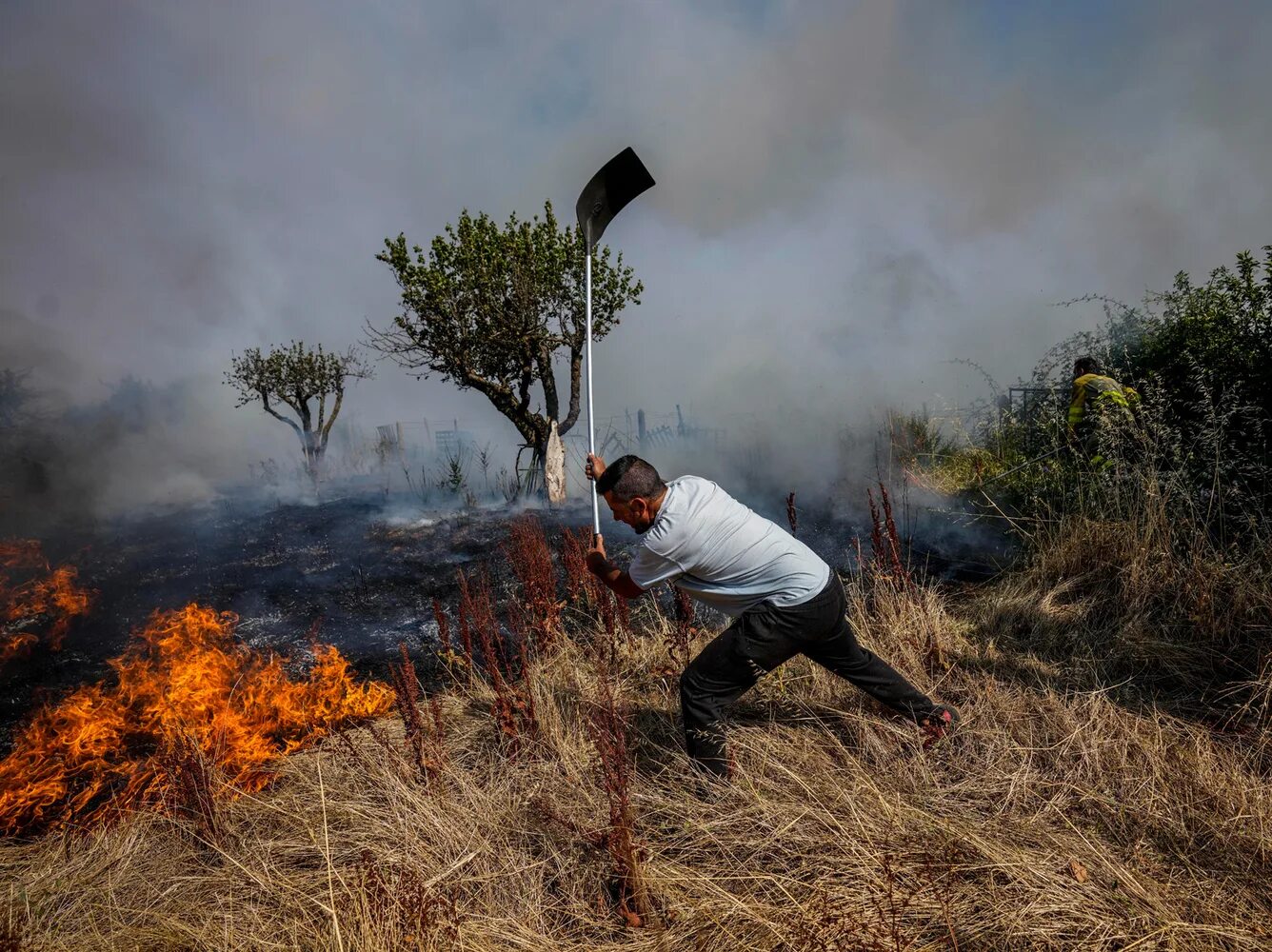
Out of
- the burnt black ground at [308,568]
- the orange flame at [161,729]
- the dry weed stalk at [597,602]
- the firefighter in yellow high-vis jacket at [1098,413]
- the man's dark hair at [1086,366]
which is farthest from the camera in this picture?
the man's dark hair at [1086,366]

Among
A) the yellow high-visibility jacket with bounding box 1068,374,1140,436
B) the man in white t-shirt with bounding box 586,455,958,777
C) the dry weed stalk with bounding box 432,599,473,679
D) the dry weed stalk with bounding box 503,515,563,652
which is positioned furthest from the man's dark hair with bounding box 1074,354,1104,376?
the dry weed stalk with bounding box 432,599,473,679

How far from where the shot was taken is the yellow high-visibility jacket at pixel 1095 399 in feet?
17.3

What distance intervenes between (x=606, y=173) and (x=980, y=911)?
3651mm

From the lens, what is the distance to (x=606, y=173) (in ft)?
11.7

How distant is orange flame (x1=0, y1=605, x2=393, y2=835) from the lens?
344 centimetres

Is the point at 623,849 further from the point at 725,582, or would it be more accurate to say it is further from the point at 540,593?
the point at 540,593

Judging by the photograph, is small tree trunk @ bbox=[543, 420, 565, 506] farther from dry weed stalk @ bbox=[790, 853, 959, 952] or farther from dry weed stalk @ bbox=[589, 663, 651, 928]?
dry weed stalk @ bbox=[790, 853, 959, 952]

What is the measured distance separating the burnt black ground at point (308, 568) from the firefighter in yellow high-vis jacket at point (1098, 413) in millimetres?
1357

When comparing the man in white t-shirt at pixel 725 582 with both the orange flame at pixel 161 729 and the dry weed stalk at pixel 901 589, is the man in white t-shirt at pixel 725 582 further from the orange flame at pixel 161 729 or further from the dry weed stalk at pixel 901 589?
the orange flame at pixel 161 729

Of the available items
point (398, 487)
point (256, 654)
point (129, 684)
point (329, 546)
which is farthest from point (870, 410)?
point (398, 487)

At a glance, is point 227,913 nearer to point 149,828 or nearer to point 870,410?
point 149,828

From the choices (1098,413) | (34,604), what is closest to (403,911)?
(1098,413)

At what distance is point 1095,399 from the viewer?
228 inches

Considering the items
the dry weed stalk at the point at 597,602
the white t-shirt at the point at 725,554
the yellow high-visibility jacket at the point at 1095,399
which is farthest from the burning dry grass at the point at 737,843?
the yellow high-visibility jacket at the point at 1095,399
